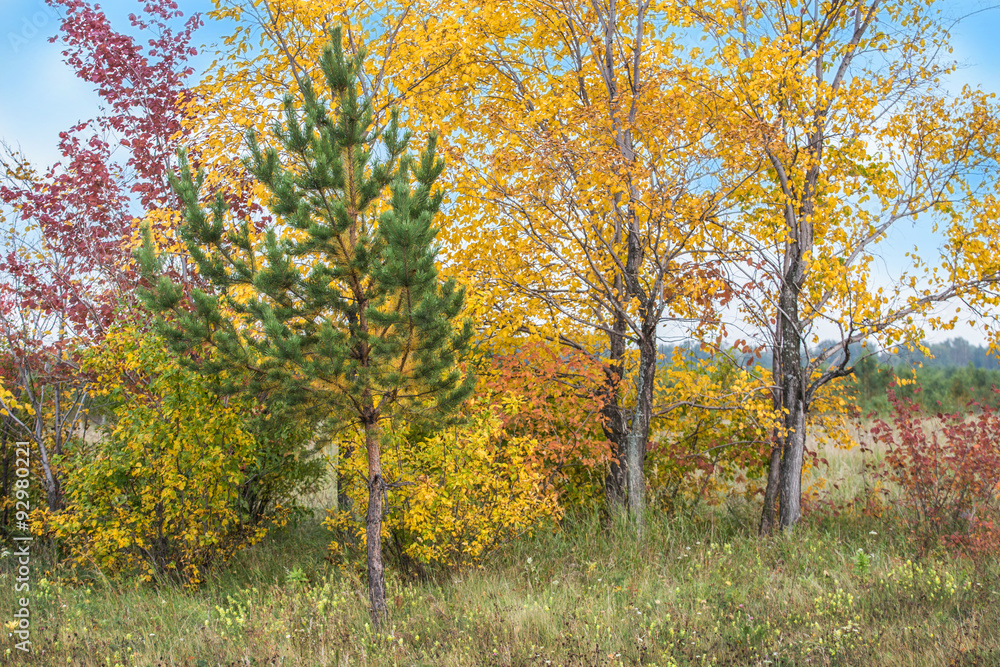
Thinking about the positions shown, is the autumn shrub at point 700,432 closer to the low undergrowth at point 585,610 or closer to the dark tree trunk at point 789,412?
the dark tree trunk at point 789,412

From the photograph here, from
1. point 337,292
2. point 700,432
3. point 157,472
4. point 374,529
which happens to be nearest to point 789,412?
point 700,432

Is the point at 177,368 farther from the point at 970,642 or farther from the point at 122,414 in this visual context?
the point at 970,642

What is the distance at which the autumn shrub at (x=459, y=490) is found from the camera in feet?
23.0

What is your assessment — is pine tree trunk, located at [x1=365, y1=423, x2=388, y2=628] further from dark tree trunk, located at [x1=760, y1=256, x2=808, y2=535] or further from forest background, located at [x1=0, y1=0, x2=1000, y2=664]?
dark tree trunk, located at [x1=760, y1=256, x2=808, y2=535]

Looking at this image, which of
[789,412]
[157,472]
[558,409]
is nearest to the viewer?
[157,472]

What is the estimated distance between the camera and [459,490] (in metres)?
7.11

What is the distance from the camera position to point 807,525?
8.67 metres

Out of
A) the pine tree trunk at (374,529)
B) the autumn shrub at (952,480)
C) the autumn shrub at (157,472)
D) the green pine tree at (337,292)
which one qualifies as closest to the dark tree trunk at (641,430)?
the autumn shrub at (952,480)

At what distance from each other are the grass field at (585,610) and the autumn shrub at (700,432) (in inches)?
41.0

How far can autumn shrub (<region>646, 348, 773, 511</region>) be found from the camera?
29.6ft

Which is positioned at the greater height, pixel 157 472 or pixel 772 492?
pixel 157 472

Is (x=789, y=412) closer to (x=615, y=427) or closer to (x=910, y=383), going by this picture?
(x=910, y=383)

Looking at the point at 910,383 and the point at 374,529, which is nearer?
the point at 374,529

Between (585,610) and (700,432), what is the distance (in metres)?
4.04
